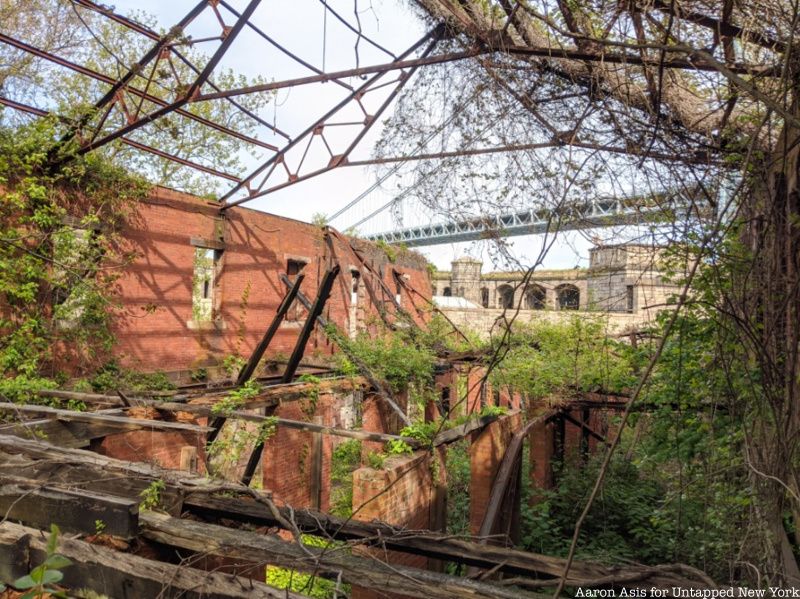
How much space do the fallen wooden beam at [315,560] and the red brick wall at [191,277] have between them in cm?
893

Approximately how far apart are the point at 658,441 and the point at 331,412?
1035 centimetres

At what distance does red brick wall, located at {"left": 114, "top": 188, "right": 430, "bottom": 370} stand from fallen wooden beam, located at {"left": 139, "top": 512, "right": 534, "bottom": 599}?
8926mm

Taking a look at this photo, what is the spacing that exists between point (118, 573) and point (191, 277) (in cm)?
1040

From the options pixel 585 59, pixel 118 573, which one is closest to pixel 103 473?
pixel 118 573

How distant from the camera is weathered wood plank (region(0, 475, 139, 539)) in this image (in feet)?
10.4

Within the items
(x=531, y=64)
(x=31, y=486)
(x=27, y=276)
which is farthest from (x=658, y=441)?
(x=27, y=276)

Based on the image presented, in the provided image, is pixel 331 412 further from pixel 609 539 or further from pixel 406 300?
pixel 609 539

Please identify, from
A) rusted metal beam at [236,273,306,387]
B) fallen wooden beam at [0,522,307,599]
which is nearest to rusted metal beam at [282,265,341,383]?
rusted metal beam at [236,273,306,387]

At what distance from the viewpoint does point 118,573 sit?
2982 mm

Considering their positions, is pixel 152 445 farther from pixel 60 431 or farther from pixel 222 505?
pixel 222 505

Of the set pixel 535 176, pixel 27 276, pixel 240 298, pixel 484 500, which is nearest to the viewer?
pixel 535 176

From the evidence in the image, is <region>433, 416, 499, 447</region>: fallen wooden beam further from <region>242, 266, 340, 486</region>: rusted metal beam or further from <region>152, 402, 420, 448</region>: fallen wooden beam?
<region>242, 266, 340, 486</region>: rusted metal beam

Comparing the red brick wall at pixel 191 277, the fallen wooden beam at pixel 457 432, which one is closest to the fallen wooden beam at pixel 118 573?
the fallen wooden beam at pixel 457 432

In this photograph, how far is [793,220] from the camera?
3000 mm
